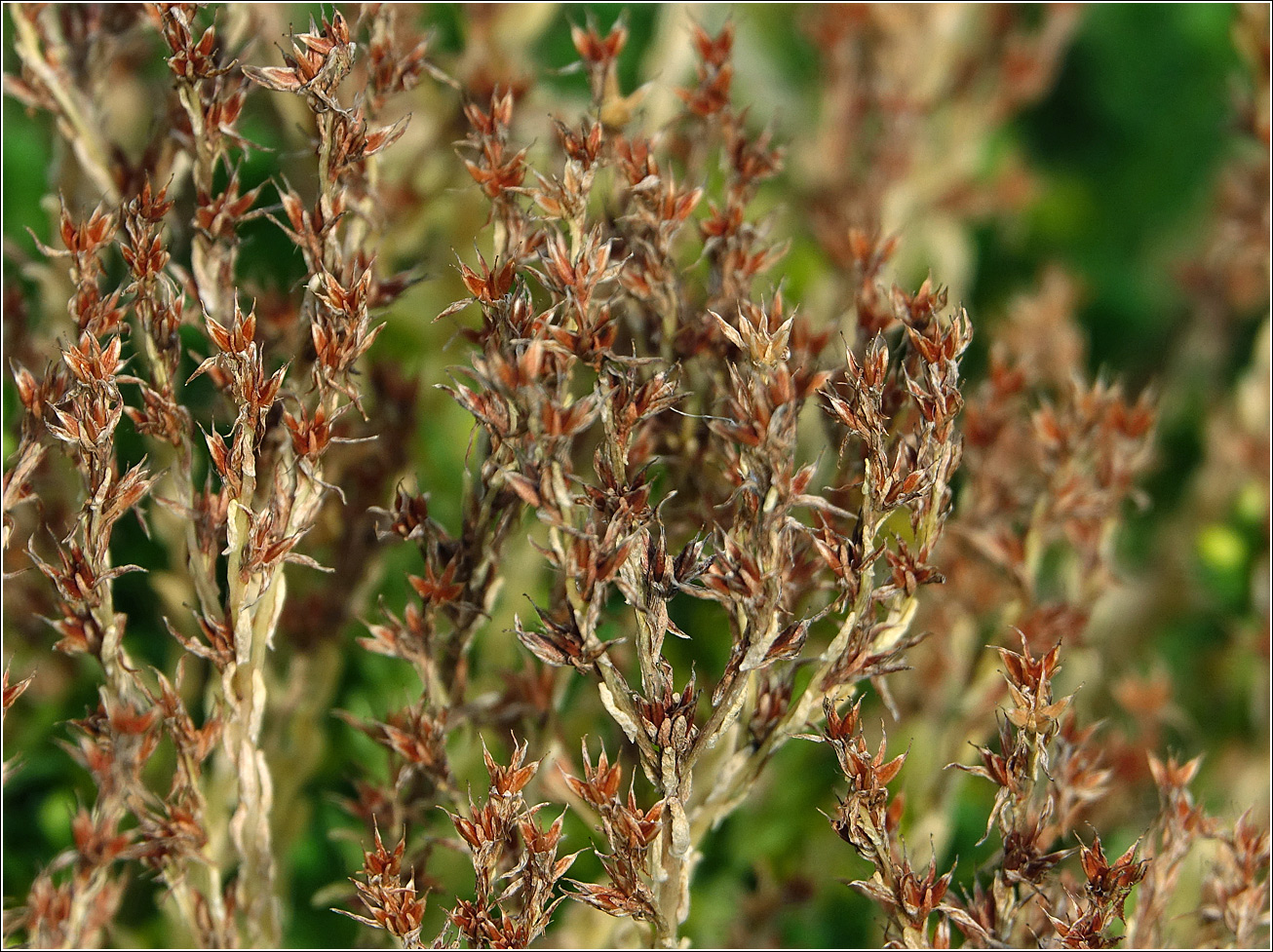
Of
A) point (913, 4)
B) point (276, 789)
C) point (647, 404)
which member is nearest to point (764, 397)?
point (647, 404)

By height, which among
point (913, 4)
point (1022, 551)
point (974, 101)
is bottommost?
point (1022, 551)

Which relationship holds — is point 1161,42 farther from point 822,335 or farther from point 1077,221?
point 822,335

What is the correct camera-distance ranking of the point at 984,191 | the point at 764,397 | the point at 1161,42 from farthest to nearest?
the point at 1161,42, the point at 984,191, the point at 764,397

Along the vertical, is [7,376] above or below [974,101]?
below

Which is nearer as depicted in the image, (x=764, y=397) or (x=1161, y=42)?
(x=764, y=397)

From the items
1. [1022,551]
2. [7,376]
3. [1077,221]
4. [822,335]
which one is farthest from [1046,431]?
[1077,221]

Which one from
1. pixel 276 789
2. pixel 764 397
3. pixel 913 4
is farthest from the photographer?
pixel 913 4

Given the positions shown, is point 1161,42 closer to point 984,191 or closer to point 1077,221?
point 1077,221
